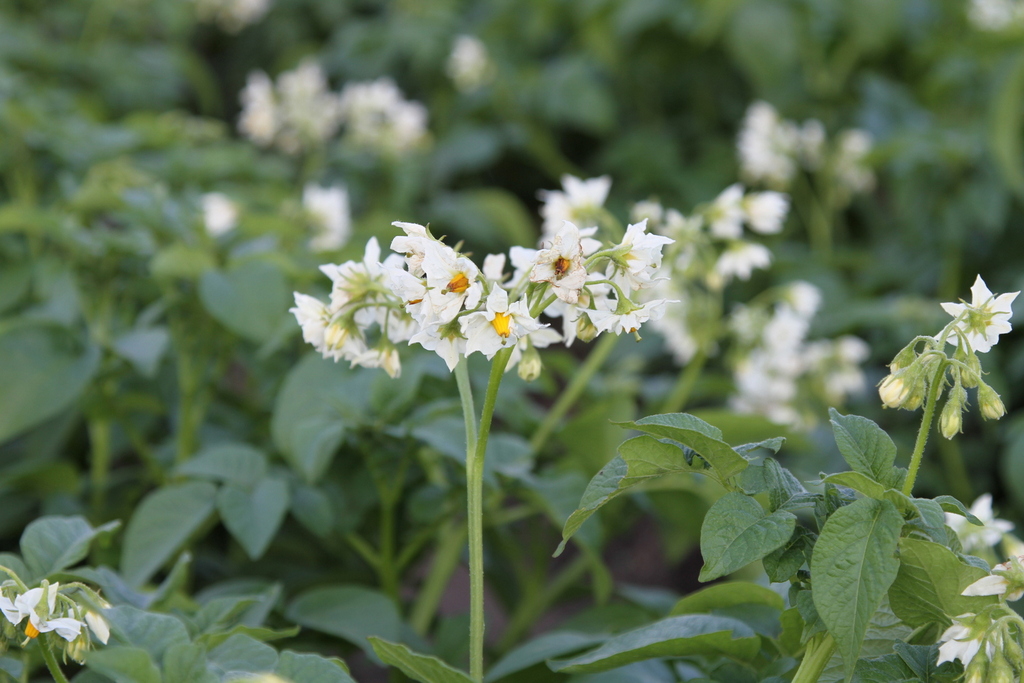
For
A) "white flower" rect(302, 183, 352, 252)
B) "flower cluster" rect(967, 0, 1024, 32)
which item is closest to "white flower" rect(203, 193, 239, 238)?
"white flower" rect(302, 183, 352, 252)

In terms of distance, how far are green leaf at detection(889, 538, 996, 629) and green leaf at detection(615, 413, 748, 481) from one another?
143 millimetres

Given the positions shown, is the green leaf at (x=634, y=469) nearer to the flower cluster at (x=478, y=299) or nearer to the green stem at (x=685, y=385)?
the flower cluster at (x=478, y=299)

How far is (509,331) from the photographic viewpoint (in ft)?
2.31

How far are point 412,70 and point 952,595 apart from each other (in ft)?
9.69

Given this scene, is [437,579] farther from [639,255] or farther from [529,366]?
[639,255]

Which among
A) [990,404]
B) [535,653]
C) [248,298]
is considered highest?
[248,298]

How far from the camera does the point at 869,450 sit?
2.47ft

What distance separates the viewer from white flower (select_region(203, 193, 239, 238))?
5.91 feet

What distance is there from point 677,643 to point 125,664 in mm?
466

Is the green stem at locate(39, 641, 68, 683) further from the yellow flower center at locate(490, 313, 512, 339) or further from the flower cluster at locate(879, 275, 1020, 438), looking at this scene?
the flower cluster at locate(879, 275, 1020, 438)

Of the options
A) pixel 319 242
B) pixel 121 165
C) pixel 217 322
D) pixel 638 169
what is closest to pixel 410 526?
pixel 217 322

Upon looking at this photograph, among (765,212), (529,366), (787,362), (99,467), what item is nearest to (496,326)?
(529,366)

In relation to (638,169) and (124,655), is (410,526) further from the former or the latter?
(638,169)

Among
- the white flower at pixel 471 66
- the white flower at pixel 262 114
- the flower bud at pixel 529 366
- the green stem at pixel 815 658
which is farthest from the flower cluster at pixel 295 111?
the green stem at pixel 815 658
